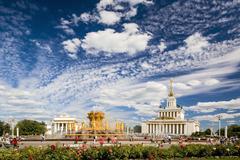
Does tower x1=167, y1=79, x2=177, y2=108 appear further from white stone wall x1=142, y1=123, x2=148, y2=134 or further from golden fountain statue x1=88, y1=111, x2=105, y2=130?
golden fountain statue x1=88, y1=111, x2=105, y2=130

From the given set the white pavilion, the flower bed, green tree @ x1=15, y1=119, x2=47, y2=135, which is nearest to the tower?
the white pavilion

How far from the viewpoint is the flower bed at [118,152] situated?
16.2 m

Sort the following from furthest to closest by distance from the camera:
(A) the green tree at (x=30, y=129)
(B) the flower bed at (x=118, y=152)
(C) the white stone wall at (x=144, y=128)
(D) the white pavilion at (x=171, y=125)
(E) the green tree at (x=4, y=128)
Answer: (C) the white stone wall at (x=144, y=128) → (D) the white pavilion at (x=171, y=125) → (A) the green tree at (x=30, y=129) → (E) the green tree at (x=4, y=128) → (B) the flower bed at (x=118, y=152)

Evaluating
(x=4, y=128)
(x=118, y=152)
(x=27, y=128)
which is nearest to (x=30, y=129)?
(x=27, y=128)

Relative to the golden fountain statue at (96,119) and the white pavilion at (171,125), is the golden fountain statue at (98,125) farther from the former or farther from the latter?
the white pavilion at (171,125)

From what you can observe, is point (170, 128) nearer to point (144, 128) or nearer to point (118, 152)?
point (144, 128)

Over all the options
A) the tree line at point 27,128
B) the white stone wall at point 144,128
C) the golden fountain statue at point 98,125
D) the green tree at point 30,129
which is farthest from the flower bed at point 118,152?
the white stone wall at point 144,128

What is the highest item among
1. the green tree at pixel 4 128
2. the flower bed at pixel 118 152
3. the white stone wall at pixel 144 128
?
the flower bed at pixel 118 152

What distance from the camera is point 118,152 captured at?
1880cm

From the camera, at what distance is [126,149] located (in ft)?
63.6

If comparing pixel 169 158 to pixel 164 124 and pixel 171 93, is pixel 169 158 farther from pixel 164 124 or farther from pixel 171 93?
pixel 171 93

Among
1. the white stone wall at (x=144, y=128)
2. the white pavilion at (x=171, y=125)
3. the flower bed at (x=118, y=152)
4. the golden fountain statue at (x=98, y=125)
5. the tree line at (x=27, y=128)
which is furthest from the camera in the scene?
the white stone wall at (x=144, y=128)

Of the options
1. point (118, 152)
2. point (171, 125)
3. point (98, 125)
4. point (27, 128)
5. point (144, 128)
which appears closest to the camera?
point (118, 152)

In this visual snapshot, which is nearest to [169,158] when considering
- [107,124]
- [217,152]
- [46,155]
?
[217,152]
